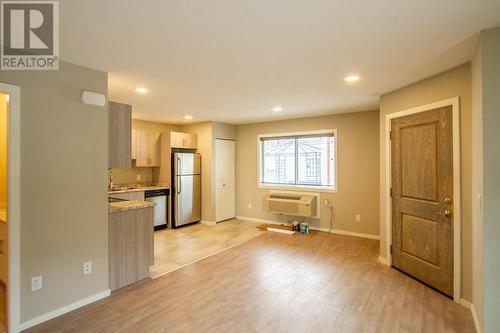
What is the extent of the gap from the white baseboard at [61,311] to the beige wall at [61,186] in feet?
0.12

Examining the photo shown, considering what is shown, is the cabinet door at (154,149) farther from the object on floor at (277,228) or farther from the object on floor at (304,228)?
the object on floor at (304,228)

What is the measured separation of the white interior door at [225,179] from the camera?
6312 mm

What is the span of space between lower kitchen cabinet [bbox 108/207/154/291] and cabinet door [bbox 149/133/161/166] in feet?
9.54

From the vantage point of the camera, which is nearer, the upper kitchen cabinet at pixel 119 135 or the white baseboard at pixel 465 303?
the white baseboard at pixel 465 303

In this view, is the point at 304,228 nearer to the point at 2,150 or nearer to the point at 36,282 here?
the point at 36,282

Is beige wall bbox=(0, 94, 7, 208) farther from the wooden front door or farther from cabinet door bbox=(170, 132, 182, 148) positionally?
the wooden front door

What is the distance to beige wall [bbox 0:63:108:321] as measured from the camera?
2.31 metres

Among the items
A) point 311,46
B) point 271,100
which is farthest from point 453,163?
point 271,100

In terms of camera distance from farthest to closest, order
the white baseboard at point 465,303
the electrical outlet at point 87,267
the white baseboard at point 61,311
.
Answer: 1. the electrical outlet at point 87,267
2. the white baseboard at point 465,303
3. the white baseboard at point 61,311

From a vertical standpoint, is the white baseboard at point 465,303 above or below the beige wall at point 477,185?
below
